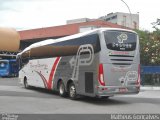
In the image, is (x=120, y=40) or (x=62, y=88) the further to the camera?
(x=62, y=88)

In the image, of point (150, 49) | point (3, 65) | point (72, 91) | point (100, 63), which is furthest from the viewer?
point (3, 65)

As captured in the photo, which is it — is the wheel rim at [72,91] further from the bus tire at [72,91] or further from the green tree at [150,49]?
the green tree at [150,49]

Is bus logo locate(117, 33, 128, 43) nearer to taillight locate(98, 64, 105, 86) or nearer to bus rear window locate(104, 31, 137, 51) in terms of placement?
bus rear window locate(104, 31, 137, 51)

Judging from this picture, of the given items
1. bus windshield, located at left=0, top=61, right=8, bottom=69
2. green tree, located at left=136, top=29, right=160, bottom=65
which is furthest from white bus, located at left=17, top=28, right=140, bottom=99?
bus windshield, located at left=0, top=61, right=8, bottom=69

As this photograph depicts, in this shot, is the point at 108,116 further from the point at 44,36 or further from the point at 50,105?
the point at 44,36

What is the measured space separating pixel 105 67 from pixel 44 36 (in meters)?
37.9

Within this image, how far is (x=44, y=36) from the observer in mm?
53688

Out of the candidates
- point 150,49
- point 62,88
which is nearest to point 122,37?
point 62,88

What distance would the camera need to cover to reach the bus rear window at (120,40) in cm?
1669

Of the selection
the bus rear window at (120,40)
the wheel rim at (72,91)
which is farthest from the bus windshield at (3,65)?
the bus rear window at (120,40)

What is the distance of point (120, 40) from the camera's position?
17.0 metres

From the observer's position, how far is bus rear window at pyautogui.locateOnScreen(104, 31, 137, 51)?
657 inches

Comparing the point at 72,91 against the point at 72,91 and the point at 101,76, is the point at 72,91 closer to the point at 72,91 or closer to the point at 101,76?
the point at 72,91

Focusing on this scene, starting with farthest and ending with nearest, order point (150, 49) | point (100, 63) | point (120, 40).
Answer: point (150, 49)
point (120, 40)
point (100, 63)
